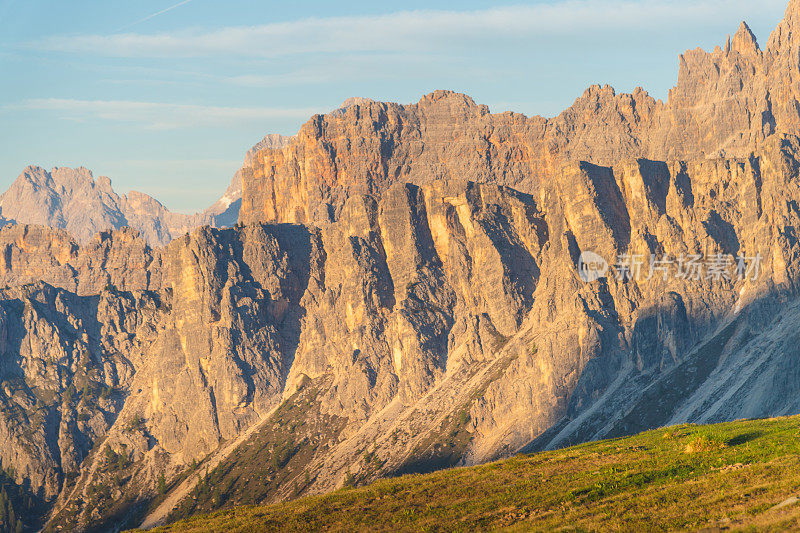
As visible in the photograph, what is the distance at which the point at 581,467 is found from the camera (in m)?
64.9

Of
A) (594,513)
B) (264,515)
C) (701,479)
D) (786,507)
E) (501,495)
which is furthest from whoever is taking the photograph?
(264,515)

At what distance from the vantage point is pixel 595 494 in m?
54.8

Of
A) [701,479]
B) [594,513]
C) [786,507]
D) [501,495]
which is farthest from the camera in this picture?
[501,495]

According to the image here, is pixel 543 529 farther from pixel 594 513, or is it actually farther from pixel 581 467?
pixel 581 467

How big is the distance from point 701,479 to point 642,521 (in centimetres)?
880

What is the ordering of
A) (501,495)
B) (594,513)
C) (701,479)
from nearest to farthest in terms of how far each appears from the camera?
(594,513) → (701,479) → (501,495)

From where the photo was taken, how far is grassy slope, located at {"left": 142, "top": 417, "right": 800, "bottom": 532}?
48.6 metres

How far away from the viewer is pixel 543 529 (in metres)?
48.7

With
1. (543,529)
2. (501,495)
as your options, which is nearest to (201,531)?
(501,495)

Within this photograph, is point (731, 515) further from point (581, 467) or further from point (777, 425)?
point (777, 425)

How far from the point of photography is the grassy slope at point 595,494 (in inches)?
1912

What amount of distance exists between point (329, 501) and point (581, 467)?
16.8 m

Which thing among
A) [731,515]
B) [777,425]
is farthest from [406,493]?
[777,425]

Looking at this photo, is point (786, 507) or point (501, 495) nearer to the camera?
point (786, 507)
